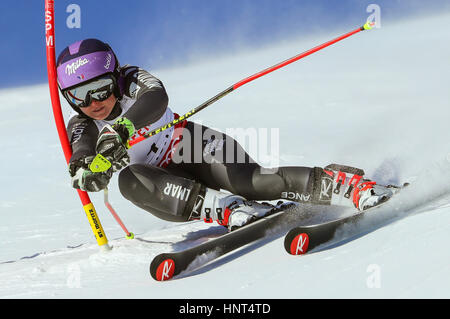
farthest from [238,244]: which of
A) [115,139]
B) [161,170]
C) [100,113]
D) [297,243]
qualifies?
[100,113]

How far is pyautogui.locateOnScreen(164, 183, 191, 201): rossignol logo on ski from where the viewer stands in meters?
3.15

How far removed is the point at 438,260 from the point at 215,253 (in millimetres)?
1236

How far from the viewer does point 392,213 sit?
114 inches

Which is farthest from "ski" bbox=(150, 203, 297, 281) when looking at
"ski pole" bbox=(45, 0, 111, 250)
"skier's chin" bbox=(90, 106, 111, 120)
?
"skier's chin" bbox=(90, 106, 111, 120)

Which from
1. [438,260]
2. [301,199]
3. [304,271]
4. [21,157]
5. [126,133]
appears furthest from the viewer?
[21,157]

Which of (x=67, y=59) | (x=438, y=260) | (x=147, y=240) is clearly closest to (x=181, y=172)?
(x=147, y=240)

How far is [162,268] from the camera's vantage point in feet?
8.48

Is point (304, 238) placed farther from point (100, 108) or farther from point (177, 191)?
point (100, 108)

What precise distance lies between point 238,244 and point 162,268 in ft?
1.76

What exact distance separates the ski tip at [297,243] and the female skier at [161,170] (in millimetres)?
583

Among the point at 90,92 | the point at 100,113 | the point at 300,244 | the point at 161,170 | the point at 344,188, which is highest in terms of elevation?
the point at 90,92

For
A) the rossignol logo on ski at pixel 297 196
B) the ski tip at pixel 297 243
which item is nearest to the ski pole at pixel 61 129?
the rossignol logo on ski at pixel 297 196

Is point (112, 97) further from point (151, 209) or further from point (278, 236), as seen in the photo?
point (278, 236)

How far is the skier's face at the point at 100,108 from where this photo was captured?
325 cm
